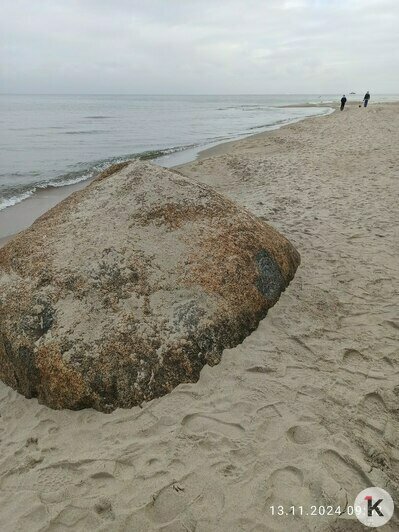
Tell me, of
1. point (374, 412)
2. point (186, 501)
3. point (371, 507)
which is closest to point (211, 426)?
point (186, 501)

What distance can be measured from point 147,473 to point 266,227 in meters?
2.71

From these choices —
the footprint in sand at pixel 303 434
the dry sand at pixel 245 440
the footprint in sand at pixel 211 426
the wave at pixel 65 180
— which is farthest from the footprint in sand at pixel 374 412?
the wave at pixel 65 180

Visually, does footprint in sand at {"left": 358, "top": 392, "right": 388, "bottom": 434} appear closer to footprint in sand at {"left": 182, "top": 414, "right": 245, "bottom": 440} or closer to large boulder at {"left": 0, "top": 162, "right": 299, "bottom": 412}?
footprint in sand at {"left": 182, "top": 414, "right": 245, "bottom": 440}

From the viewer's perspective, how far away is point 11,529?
204cm

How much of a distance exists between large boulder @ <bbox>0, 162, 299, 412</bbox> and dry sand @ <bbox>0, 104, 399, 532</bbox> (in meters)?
0.17

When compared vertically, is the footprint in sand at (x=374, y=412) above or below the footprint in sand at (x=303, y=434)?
above

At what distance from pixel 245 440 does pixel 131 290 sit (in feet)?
4.72

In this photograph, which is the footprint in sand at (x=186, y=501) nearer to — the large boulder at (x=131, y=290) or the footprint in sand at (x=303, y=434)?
the footprint in sand at (x=303, y=434)

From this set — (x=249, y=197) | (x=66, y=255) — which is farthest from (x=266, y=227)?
(x=249, y=197)

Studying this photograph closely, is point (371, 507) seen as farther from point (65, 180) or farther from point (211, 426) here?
point (65, 180)

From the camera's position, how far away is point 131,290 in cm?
311

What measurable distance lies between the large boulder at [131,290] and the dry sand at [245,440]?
17 cm

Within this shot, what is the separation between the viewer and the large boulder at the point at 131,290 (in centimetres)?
276

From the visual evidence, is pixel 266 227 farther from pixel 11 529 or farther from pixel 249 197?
pixel 249 197
